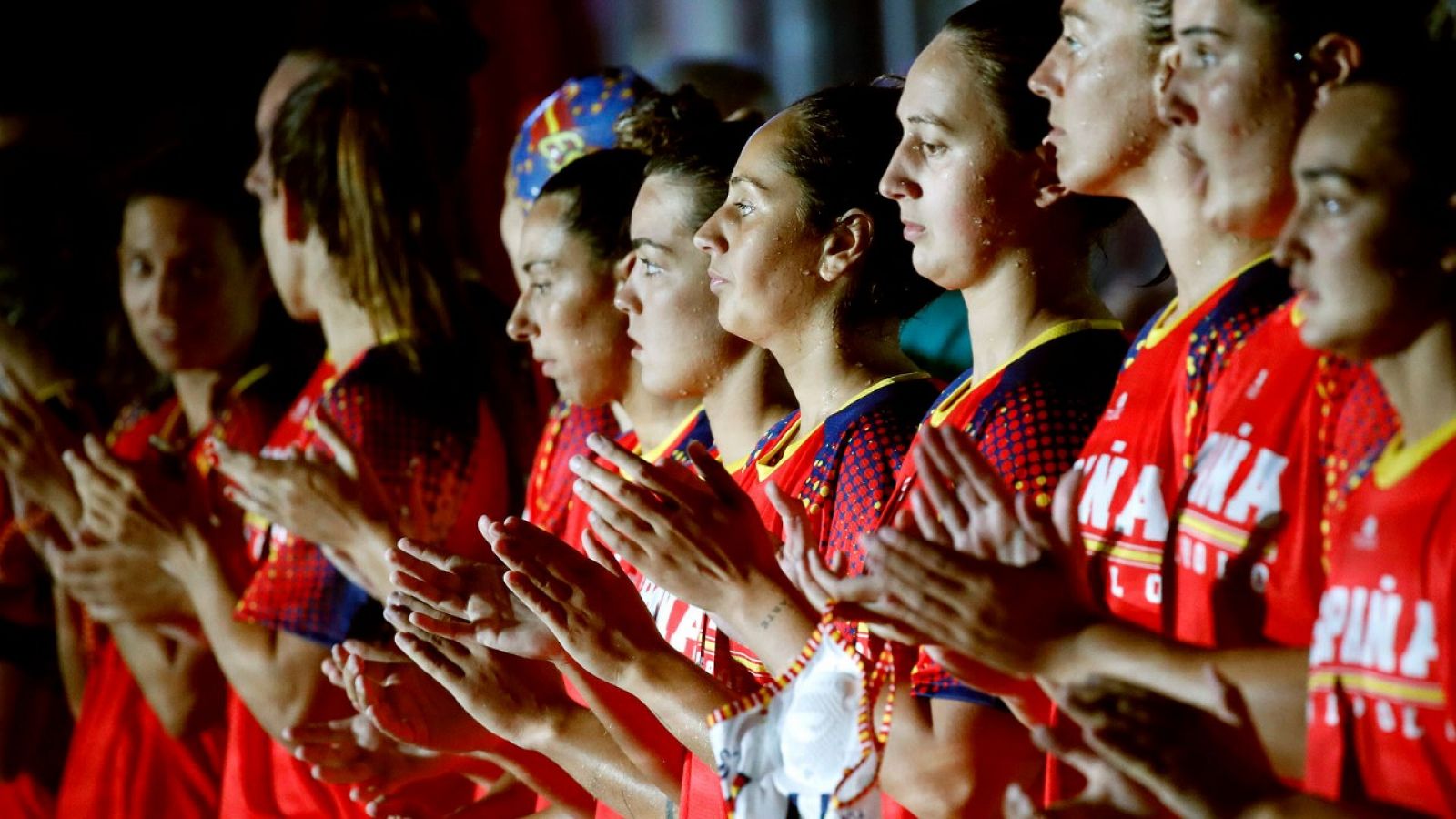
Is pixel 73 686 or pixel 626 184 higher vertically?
pixel 626 184

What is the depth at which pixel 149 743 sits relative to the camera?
3.00 metres

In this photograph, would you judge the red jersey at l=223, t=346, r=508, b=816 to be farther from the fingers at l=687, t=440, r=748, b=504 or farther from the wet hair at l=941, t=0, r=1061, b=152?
the wet hair at l=941, t=0, r=1061, b=152

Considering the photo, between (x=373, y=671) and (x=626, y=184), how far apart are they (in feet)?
2.42

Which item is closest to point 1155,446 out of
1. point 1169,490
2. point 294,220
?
point 1169,490

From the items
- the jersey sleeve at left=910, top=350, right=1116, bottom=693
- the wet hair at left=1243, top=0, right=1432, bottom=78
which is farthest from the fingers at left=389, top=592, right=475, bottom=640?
the wet hair at left=1243, top=0, right=1432, bottom=78

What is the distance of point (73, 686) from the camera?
338 cm

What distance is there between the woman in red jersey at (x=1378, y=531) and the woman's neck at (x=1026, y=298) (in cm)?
56

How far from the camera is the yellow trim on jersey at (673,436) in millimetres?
2256

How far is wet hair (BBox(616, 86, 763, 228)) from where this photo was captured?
82.0 inches

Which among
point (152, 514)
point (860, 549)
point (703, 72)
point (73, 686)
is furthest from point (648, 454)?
point (73, 686)

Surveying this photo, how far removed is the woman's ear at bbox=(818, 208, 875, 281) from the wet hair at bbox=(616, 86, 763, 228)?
22cm

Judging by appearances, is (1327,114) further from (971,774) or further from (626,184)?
(626,184)

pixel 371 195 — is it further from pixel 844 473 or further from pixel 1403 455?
pixel 1403 455

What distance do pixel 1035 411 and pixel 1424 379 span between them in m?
0.51
